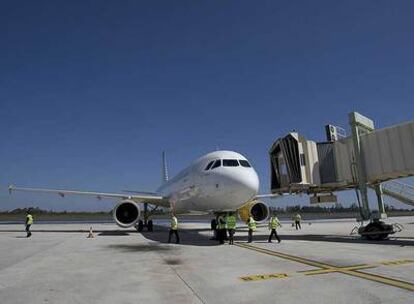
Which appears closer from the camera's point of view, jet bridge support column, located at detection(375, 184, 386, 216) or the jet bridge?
the jet bridge

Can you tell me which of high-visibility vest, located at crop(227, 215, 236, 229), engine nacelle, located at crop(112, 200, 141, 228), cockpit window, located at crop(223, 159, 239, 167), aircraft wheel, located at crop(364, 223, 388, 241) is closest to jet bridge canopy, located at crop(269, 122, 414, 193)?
aircraft wheel, located at crop(364, 223, 388, 241)

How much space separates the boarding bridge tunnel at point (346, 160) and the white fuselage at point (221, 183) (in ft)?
7.88

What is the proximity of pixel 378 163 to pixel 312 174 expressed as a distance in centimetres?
321

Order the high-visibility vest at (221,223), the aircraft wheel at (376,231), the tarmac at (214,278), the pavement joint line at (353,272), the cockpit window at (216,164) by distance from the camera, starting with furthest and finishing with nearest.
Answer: the cockpit window at (216,164)
the aircraft wheel at (376,231)
the high-visibility vest at (221,223)
the pavement joint line at (353,272)
the tarmac at (214,278)

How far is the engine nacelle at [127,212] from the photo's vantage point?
25.4 m

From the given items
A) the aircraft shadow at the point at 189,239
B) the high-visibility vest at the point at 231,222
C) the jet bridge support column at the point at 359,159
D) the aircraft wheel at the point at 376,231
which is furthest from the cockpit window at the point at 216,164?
the aircraft wheel at the point at 376,231

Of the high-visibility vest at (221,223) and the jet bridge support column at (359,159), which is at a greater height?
the jet bridge support column at (359,159)

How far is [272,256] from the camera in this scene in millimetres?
12648

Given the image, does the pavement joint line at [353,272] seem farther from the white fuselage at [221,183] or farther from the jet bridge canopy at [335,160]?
the jet bridge canopy at [335,160]

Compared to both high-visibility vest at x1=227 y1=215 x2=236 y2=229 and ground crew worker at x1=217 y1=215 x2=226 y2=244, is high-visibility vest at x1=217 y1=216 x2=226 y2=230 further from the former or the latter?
high-visibility vest at x1=227 y1=215 x2=236 y2=229

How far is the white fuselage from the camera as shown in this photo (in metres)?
18.0

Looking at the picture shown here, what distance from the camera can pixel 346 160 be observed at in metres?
19.9

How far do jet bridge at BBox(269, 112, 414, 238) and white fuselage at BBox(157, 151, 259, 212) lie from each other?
242cm

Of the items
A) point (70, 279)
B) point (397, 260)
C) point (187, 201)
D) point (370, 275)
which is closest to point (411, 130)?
A: point (397, 260)
